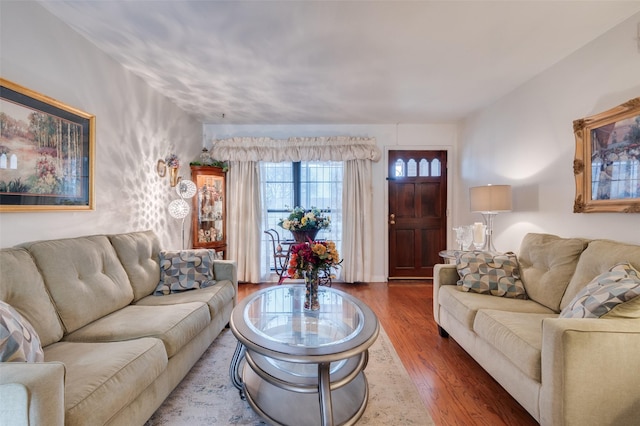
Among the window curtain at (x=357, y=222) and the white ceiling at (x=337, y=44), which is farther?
the window curtain at (x=357, y=222)

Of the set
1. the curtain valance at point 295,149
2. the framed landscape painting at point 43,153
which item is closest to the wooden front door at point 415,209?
the curtain valance at point 295,149

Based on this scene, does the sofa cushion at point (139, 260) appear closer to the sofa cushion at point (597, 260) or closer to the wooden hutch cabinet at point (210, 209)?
the wooden hutch cabinet at point (210, 209)

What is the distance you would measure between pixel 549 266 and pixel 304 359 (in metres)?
2.08

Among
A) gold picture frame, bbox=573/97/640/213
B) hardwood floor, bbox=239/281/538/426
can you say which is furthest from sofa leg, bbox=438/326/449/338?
gold picture frame, bbox=573/97/640/213

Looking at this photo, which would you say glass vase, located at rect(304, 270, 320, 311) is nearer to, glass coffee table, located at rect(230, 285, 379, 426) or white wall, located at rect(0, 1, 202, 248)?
glass coffee table, located at rect(230, 285, 379, 426)

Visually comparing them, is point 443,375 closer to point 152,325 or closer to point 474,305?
point 474,305

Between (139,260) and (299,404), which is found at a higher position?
(139,260)

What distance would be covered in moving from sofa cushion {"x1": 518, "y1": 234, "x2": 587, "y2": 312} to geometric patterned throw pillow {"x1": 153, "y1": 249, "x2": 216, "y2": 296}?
2.76 meters

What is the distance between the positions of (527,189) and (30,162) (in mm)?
4153

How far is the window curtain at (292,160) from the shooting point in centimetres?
430

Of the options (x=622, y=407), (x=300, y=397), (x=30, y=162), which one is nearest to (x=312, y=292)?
(x=300, y=397)

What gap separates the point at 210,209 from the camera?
4.05 metres

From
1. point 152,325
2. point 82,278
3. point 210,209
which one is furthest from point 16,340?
point 210,209

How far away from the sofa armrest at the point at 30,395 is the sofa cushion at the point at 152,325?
0.68 metres
